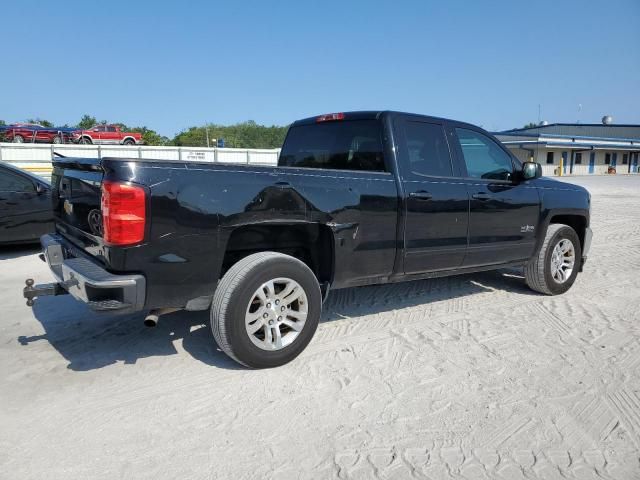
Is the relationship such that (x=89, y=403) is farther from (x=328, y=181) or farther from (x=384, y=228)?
(x=384, y=228)

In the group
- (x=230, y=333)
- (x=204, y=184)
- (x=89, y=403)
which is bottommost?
(x=89, y=403)

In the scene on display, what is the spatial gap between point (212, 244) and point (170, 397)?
3.37ft

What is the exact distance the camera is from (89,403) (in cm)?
308

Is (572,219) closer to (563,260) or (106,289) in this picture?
(563,260)

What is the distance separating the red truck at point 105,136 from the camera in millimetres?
28469

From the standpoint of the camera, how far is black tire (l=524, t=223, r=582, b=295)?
214 inches

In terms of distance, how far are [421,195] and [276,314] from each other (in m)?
1.65

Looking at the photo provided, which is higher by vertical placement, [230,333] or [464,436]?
[230,333]

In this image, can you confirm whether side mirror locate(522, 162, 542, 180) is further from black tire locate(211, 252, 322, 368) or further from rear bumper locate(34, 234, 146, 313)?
rear bumper locate(34, 234, 146, 313)

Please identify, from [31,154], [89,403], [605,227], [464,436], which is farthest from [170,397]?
[31,154]

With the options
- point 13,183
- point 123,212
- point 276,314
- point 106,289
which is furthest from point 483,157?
point 13,183

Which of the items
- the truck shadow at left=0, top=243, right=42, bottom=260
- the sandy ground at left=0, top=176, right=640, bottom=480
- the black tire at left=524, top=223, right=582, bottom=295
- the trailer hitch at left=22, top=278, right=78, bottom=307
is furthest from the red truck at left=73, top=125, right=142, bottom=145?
the black tire at left=524, top=223, right=582, bottom=295

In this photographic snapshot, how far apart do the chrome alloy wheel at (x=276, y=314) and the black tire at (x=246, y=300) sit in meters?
0.04

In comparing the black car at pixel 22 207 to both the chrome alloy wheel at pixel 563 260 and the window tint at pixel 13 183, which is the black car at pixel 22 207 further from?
the chrome alloy wheel at pixel 563 260
